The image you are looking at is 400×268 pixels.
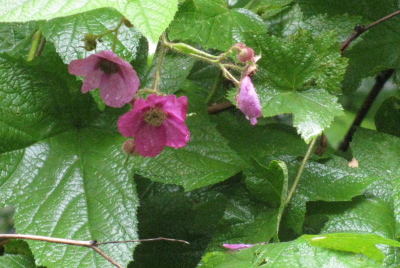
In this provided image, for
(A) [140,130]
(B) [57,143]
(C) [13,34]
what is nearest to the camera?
(A) [140,130]

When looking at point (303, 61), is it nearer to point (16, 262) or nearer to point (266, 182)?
point (266, 182)

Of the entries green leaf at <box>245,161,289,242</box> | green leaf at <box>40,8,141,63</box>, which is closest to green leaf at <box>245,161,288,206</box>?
green leaf at <box>245,161,289,242</box>

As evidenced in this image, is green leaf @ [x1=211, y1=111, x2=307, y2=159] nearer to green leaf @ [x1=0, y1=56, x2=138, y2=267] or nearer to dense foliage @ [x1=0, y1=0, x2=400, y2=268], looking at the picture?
dense foliage @ [x1=0, y1=0, x2=400, y2=268]

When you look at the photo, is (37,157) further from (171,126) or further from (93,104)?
(171,126)

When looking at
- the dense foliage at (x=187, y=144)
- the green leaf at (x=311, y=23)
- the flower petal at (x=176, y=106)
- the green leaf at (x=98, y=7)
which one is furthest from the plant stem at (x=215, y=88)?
the green leaf at (x=98, y=7)

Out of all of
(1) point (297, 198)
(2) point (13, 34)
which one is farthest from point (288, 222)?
(2) point (13, 34)

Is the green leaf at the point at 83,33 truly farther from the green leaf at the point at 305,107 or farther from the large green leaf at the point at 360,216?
the large green leaf at the point at 360,216
